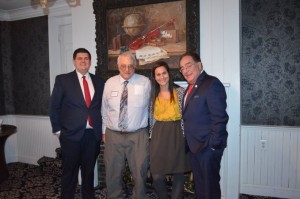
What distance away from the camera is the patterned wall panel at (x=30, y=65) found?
447cm

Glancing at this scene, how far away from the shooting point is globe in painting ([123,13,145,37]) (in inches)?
124

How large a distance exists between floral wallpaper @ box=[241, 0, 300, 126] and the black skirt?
48.3 inches

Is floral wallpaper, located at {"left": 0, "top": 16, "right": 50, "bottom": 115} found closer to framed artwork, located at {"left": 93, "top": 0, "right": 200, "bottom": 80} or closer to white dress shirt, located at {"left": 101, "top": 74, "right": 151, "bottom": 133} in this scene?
framed artwork, located at {"left": 93, "top": 0, "right": 200, "bottom": 80}

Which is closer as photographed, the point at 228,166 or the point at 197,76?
the point at 197,76

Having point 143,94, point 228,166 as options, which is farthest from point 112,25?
point 228,166

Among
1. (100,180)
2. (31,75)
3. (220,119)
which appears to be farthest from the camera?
(31,75)

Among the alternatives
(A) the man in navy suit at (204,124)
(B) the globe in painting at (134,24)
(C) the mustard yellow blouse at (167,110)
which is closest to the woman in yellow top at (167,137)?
(C) the mustard yellow blouse at (167,110)

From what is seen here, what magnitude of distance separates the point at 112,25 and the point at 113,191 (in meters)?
1.91

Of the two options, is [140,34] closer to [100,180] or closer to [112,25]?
[112,25]

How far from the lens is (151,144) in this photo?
8.01 feet

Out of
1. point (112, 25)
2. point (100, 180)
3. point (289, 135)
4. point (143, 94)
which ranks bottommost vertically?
point (100, 180)

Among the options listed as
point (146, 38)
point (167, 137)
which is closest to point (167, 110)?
point (167, 137)

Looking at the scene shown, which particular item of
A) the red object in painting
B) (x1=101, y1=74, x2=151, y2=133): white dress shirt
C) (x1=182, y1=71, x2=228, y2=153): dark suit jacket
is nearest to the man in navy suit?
(x1=182, y1=71, x2=228, y2=153): dark suit jacket

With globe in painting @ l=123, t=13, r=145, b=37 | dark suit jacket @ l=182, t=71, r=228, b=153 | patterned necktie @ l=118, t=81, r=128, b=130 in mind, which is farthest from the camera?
globe in painting @ l=123, t=13, r=145, b=37
